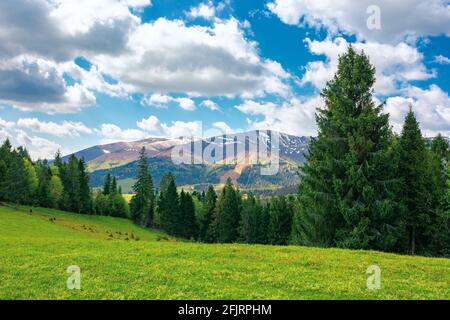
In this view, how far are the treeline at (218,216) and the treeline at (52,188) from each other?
12.0 m

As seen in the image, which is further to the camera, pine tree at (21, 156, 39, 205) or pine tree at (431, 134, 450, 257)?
pine tree at (21, 156, 39, 205)

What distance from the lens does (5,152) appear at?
373 ft

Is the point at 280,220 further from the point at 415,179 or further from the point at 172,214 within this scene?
the point at 415,179

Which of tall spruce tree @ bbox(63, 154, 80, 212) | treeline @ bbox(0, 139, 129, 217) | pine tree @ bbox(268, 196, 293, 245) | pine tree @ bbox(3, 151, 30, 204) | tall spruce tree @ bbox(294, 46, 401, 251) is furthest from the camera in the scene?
tall spruce tree @ bbox(63, 154, 80, 212)

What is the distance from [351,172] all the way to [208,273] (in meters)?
19.6

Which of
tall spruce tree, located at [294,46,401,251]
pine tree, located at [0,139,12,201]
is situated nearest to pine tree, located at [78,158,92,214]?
pine tree, located at [0,139,12,201]

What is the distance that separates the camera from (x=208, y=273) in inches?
737

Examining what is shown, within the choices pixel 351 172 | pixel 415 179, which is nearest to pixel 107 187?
pixel 415 179

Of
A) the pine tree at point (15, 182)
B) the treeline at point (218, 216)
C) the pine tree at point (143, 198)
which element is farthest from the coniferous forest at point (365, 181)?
the pine tree at point (143, 198)

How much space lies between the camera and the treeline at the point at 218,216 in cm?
9388

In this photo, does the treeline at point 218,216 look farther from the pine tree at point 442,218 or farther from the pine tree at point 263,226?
the pine tree at point 442,218

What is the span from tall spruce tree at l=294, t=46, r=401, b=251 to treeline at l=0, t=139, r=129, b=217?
3411 inches

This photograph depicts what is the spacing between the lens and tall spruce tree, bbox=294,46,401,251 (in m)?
33.6

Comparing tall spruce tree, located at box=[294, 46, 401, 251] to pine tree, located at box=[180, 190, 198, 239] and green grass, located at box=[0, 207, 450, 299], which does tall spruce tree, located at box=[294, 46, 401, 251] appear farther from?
pine tree, located at box=[180, 190, 198, 239]
